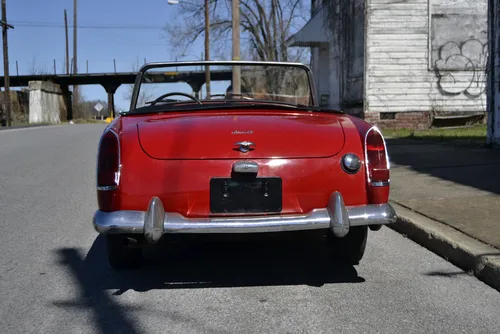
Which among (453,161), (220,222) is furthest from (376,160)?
(453,161)

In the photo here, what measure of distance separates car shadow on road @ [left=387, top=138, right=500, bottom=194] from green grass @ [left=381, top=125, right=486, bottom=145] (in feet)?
2.05

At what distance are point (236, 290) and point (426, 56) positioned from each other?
14323 mm

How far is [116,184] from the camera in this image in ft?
11.6

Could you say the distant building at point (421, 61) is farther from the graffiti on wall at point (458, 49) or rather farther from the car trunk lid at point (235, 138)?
the car trunk lid at point (235, 138)

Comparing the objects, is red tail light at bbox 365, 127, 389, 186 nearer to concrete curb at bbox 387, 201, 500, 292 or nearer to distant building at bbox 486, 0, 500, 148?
concrete curb at bbox 387, 201, 500, 292

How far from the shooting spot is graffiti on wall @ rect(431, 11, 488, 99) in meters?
16.2

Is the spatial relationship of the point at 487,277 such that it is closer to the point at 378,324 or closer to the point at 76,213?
the point at 378,324

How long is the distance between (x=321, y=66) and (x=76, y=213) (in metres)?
19.0

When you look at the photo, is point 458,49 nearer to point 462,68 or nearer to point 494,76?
point 462,68

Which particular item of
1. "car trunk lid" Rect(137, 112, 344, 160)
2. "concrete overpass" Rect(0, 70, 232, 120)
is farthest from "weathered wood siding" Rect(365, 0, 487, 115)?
"concrete overpass" Rect(0, 70, 232, 120)

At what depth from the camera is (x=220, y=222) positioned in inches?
135

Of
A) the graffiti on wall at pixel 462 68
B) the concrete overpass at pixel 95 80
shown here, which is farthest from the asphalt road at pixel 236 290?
the concrete overpass at pixel 95 80

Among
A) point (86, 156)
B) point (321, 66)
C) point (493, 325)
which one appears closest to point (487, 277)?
point (493, 325)

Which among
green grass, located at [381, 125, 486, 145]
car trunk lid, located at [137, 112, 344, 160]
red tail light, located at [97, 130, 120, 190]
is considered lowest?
green grass, located at [381, 125, 486, 145]
